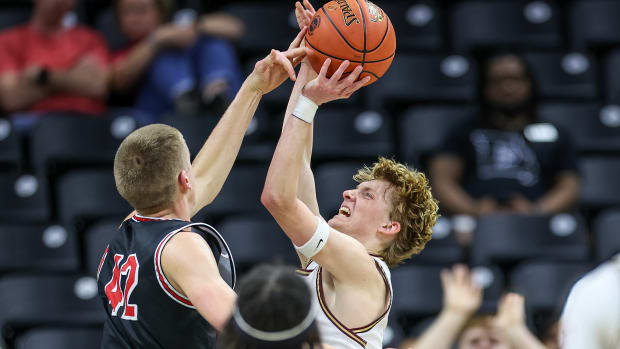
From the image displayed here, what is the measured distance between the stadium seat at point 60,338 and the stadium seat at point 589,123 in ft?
12.0

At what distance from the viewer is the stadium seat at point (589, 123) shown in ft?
26.1

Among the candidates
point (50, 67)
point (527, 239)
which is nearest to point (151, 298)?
point (527, 239)

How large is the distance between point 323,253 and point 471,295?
8.32 feet

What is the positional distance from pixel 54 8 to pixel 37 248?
1.72 m

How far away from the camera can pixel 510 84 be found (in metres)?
7.63

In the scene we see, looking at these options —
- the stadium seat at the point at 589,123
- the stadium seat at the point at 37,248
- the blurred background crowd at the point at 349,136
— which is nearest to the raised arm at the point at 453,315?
the blurred background crowd at the point at 349,136

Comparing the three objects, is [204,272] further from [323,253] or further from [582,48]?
[582,48]

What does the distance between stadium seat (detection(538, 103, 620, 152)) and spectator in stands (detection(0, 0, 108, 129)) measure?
10.7ft

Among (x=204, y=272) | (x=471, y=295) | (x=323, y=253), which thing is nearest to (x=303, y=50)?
(x=323, y=253)

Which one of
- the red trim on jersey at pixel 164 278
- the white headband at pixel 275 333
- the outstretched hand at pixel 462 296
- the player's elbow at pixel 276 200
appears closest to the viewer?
the white headband at pixel 275 333

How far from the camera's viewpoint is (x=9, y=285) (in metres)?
6.75

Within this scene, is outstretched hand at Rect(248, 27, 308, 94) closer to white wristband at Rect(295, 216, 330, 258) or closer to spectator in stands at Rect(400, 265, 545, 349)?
white wristband at Rect(295, 216, 330, 258)

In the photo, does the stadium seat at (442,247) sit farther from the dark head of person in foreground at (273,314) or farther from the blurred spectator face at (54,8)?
the dark head of person in foreground at (273,314)

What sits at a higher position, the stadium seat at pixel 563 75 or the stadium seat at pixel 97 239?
the stadium seat at pixel 563 75
